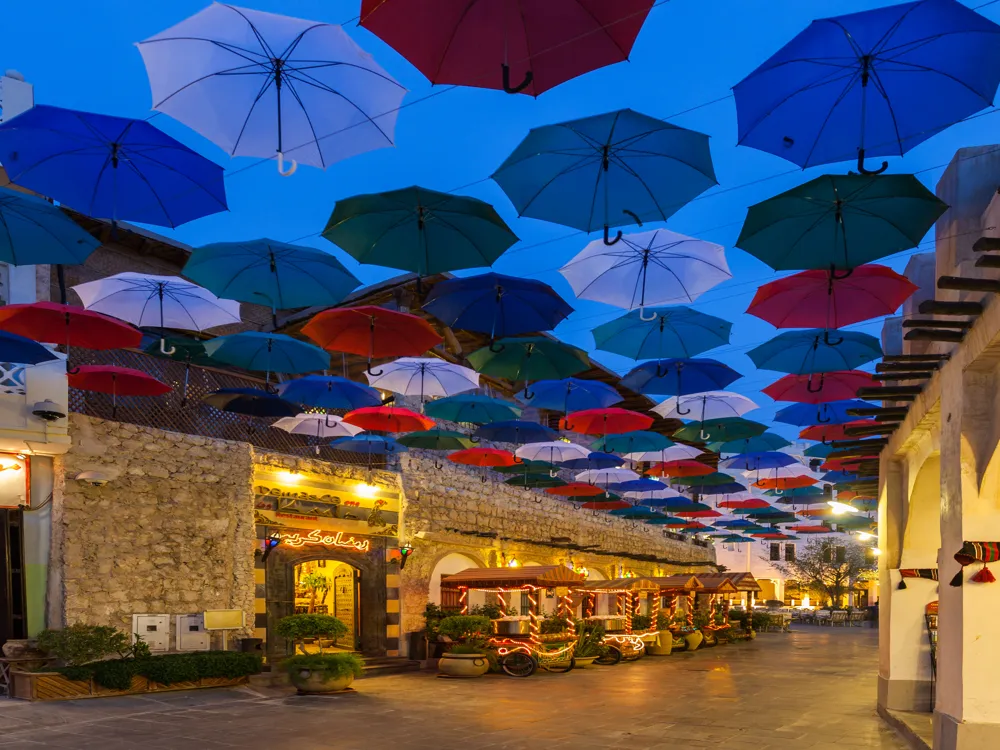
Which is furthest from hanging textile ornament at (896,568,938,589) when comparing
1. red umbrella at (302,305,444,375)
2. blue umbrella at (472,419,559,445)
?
blue umbrella at (472,419,559,445)

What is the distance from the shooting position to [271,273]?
36.8 ft

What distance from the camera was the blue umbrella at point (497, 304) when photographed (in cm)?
1158

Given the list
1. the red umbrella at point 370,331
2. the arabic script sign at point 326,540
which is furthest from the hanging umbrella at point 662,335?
the arabic script sign at point 326,540

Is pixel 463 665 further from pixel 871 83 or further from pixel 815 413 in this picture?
pixel 871 83

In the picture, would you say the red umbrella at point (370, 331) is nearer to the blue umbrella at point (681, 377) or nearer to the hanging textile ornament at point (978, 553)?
the blue umbrella at point (681, 377)

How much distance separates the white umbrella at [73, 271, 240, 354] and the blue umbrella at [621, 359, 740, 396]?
253 inches

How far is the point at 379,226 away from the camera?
943 cm

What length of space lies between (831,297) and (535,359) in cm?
450

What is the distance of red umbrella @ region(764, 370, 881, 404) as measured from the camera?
14.1m

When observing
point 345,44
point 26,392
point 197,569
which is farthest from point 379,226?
point 197,569

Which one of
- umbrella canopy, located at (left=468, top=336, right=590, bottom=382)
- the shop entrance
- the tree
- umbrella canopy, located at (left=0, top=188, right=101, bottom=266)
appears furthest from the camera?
the tree

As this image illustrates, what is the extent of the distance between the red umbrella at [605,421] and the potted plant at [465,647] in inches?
207

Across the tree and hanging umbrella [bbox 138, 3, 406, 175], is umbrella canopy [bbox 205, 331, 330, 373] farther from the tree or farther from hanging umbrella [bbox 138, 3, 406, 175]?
the tree

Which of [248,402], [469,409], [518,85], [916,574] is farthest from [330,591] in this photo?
[518,85]
